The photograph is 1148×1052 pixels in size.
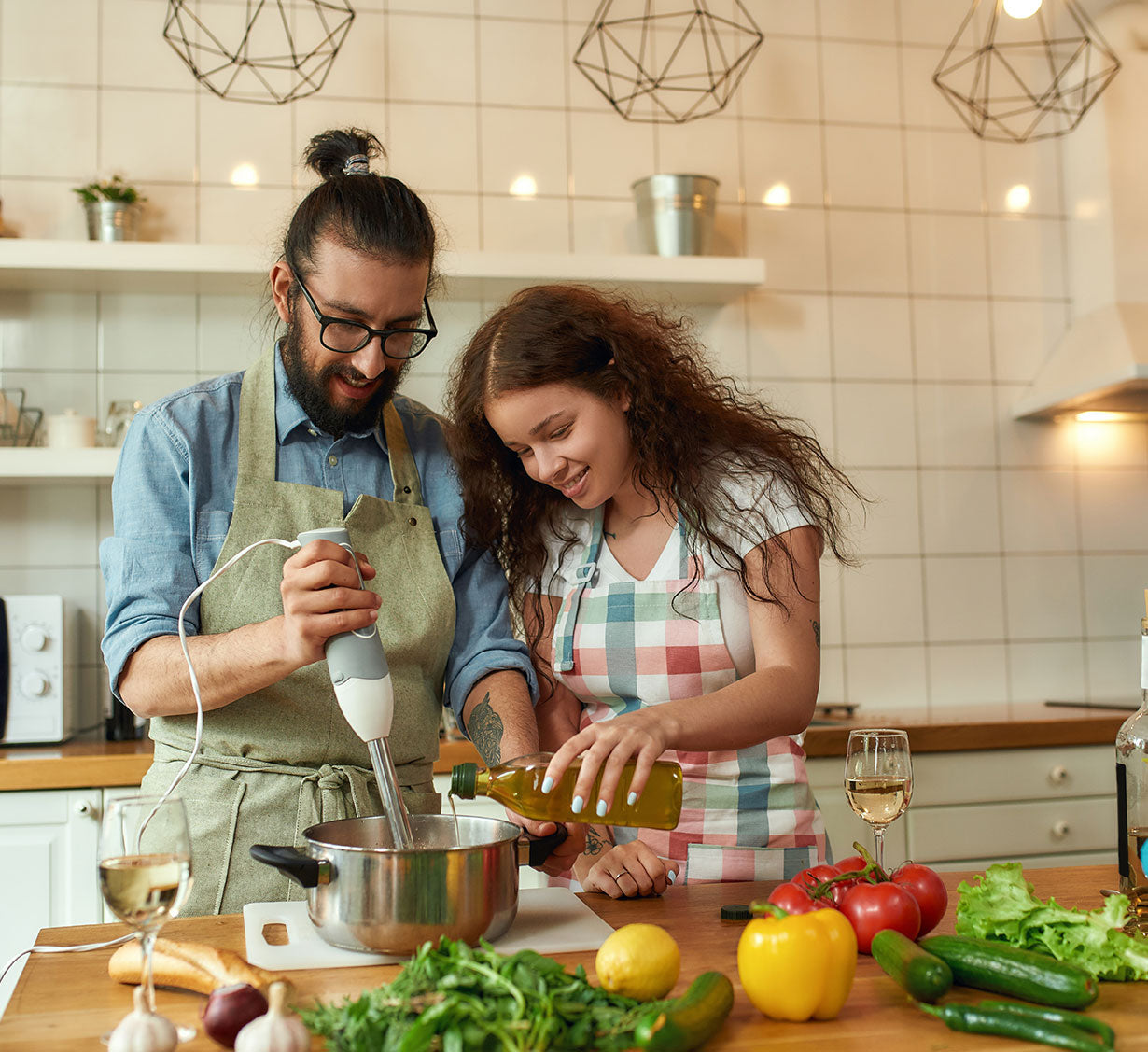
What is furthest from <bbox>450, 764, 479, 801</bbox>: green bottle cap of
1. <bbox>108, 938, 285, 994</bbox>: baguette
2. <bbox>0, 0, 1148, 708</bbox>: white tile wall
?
<bbox>0, 0, 1148, 708</bbox>: white tile wall

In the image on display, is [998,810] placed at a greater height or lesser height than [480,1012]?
lesser

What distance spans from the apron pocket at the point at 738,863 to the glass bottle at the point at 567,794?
25cm

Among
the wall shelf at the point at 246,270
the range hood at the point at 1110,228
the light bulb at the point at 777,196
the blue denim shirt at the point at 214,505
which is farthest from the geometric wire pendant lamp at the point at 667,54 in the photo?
the blue denim shirt at the point at 214,505

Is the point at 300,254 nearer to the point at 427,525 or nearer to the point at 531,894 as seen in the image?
the point at 427,525

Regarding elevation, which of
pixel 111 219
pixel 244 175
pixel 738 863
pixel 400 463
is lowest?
pixel 738 863

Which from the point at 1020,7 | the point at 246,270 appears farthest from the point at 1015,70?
the point at 246,270

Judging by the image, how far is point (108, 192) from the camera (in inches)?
103

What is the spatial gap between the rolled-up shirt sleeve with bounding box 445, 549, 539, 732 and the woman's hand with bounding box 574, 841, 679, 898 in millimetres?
323

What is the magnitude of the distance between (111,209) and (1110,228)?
8.01ft

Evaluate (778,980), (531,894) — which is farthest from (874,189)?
(778,980)

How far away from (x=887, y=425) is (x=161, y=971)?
2.53 metres

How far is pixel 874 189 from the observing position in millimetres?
3123

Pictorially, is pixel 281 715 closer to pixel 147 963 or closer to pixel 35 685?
pixel 147 963

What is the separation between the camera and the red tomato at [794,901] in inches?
37.1
